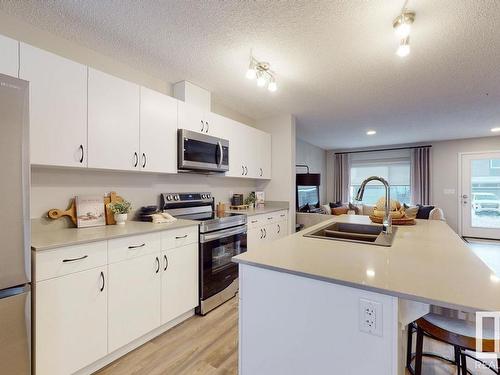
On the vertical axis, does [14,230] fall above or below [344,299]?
above

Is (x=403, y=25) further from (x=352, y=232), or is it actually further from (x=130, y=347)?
(x=130, y=347)

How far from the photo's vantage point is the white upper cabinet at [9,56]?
58.0 inches

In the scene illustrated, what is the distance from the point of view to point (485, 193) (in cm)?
582

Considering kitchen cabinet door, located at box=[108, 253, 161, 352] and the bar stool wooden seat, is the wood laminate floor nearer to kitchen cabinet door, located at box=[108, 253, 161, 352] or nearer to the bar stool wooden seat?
kitchen cabinet door, located at box=[108, 253, 161, 352]

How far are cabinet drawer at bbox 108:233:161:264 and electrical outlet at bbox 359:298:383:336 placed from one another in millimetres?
1554

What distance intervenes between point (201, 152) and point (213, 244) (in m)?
0.99

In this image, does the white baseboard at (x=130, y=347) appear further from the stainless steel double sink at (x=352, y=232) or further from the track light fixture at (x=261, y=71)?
the track light fixture at (x=261, y=71)

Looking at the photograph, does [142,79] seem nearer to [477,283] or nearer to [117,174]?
[117,174]

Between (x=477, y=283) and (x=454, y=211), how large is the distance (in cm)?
674

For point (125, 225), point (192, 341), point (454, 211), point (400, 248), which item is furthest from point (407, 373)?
point (454, 211)

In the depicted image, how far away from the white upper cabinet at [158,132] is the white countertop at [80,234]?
57cm

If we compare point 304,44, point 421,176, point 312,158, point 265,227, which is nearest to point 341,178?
point 312,158

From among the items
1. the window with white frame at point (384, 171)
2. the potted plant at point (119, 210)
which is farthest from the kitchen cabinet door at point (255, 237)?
the window with white frame at point (384, 171)

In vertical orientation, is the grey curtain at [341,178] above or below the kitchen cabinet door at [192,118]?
below
